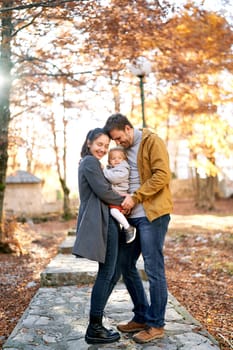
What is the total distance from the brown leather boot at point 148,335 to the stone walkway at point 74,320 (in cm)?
4

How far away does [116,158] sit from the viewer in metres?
3.13

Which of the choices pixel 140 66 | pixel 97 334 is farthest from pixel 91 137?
pixel 140 66

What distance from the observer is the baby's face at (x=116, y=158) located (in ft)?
10.3

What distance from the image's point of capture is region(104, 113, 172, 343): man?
9.98ft

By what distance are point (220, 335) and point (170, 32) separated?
4.97m

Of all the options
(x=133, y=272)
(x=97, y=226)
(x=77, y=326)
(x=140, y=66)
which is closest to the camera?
(x=97, y=226)

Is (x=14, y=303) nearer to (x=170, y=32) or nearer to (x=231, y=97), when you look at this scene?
(x=170, y=32)

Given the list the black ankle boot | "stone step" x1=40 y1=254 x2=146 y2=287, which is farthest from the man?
"stone step" x1=40 y1=254 x2=146 y2=287

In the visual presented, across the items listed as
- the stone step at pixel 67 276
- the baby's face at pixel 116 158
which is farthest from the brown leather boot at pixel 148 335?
the stone step at pixel 67 276

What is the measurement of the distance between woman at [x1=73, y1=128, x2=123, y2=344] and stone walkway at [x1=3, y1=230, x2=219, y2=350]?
0.23 metres

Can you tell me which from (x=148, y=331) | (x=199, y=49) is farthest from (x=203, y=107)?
(x=148, y=331)

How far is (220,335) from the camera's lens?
3281 mm

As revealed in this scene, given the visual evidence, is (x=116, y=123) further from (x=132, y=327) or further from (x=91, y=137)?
(x=132, y=327)

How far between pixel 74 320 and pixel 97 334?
0.65 metres
